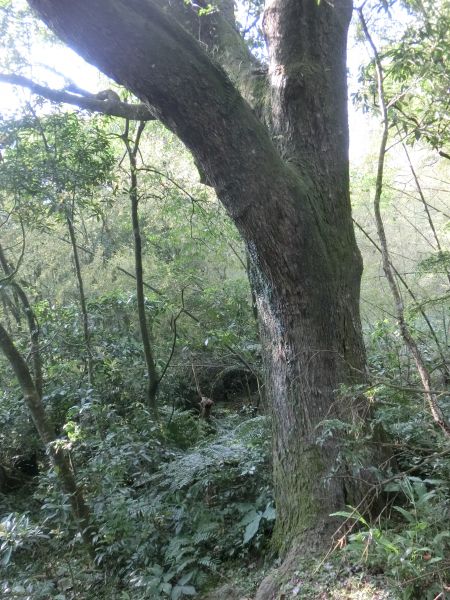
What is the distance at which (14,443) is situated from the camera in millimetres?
5980

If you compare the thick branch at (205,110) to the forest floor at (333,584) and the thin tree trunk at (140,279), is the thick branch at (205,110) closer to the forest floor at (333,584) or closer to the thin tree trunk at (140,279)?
the forest floor at (333,584)

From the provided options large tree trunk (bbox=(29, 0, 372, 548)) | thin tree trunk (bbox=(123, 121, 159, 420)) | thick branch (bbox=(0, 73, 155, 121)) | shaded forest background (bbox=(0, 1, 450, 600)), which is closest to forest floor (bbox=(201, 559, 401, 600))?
shaded forest background (bbox=(0, 1, 450, 600))

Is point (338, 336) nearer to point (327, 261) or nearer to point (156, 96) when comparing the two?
point (327, 261)

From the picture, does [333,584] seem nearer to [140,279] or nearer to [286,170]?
[286,170]


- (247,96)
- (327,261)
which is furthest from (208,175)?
(247,96)

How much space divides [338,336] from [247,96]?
80.8 inches

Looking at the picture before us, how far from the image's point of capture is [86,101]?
154 inches

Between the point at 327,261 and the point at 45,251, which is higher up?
the point at 45,251

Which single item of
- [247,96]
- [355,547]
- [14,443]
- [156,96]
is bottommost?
[14,443]

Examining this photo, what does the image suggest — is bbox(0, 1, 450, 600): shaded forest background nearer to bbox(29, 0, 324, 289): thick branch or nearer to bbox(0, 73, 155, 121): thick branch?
bbox(0, 73, 155, 121): thick branch

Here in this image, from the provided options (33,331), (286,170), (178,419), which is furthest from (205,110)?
(178,419)

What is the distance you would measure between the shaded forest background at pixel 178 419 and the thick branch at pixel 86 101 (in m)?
0.05

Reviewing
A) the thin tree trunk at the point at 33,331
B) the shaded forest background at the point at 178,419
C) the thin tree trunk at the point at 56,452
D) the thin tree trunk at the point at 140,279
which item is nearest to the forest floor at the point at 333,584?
the shaded forest background at the point at 178,419

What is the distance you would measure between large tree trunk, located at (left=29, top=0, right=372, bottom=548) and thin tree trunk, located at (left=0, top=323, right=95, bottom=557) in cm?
171
